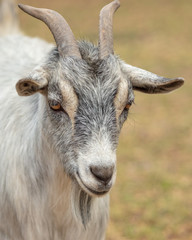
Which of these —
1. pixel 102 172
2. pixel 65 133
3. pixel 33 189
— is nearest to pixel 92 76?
pixel 65 133

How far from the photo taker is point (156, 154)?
8195 millimetres

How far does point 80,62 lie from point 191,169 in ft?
14.8

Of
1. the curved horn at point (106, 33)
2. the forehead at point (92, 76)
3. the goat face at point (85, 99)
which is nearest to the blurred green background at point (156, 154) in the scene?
the curved horn at point (106, 33)

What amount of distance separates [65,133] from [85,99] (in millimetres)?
286

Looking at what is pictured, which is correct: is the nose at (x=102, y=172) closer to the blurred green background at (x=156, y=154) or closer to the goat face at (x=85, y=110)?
the goat face at (x=85, y=110)

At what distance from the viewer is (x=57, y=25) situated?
3.70 metres

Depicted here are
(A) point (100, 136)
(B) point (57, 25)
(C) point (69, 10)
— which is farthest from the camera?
(C) point (69, 10)

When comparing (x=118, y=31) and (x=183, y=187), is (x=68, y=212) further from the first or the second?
(x=118, y=31)

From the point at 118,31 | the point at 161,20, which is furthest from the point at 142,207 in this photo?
the point at 161,20

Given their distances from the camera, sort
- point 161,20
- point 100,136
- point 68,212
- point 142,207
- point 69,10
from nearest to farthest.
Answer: point 100,136 < point 68,212 < point 142,207 < point 161,20 < point 69,10

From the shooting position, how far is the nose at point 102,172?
3156 millimetres

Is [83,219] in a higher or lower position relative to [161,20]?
lower

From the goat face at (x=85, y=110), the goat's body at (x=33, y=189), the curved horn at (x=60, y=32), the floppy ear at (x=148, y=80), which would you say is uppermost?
the curved horn at (x=60, y=32)

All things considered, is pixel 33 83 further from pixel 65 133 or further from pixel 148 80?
pixel 148 80
